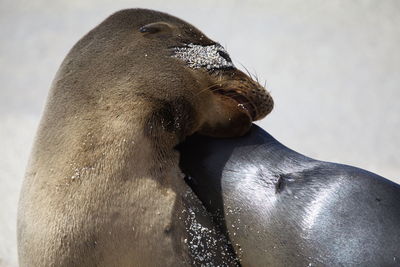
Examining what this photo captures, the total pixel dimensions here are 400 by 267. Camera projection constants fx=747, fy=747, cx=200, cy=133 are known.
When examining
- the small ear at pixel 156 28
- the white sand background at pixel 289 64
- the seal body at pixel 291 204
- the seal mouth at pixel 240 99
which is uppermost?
the small ear at pixel 156 28

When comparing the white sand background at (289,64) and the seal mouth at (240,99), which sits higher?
the seal mouth at (240,99)

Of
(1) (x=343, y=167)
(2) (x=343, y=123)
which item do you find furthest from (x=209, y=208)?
(2) (x=343, y=123)

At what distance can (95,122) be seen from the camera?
9.65 ft

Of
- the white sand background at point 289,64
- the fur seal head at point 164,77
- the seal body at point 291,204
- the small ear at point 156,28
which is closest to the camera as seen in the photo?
the seal body at point 291,204

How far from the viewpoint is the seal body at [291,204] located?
102 inches

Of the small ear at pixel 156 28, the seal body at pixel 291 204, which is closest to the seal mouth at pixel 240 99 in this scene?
the seal body at pixel 291 204

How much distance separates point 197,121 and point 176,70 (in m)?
0.23

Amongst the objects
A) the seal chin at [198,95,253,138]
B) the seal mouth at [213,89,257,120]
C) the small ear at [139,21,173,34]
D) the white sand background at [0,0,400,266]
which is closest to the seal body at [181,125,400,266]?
the seal chin at [198,95,253,138]

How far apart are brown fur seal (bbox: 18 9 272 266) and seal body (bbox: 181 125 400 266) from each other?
0.11m

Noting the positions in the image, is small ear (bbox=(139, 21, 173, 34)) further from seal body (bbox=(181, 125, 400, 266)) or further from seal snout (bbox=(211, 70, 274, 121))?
seal body (bbox=(181, 125, 400, 266))

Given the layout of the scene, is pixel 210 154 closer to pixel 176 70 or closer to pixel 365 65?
pixel 176 70

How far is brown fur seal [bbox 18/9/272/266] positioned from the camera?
2.77 m

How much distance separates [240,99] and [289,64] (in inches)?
153

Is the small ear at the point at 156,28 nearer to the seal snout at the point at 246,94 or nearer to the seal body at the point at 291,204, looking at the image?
the seal snout at the point at 246,94
